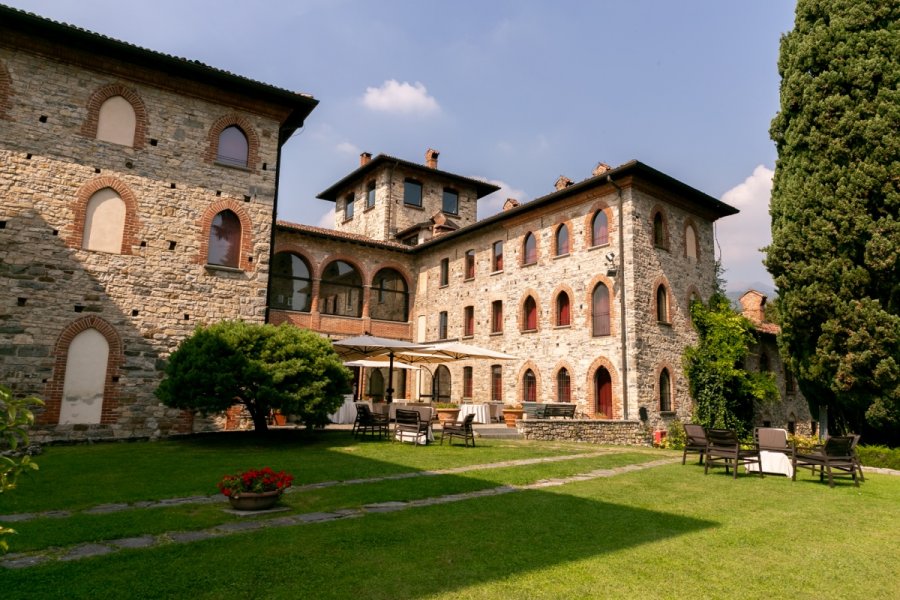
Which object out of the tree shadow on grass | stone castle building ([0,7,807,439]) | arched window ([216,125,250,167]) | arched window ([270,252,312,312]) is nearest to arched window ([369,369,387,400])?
stone castle building ([0,7,807,439])

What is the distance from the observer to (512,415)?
18.6 metres

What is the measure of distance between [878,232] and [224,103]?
56.2 ft

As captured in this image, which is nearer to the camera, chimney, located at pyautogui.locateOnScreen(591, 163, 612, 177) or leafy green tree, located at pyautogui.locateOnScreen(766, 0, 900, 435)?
leafy green tree, located at pyautogui.locateOnScreen(766, 0, 900, 435)

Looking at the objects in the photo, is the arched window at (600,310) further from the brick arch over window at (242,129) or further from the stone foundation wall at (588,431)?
the brick arch over window at (242,129)

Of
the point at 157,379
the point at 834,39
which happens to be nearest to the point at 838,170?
the point at 834,39

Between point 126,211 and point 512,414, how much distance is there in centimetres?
1319

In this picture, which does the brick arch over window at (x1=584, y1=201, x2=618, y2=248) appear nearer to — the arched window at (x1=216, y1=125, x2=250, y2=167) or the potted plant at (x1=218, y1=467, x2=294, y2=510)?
the arched window at (x1=216, y1=125, x2=250, y2=167)

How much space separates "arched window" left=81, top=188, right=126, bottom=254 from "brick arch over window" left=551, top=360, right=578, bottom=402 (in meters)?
14.0

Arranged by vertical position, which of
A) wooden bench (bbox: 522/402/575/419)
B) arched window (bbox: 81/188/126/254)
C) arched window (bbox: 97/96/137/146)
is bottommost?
wooden bench (bbox: 522/402/575/419)

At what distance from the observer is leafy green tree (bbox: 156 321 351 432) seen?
1120 centimetres

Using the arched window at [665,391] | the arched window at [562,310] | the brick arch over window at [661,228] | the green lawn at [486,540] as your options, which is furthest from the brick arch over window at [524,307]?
the green lawn at [486,540]

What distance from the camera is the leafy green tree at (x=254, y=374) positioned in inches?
441

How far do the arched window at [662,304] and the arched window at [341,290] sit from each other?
13177 mm

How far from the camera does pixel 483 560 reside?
176 inches
